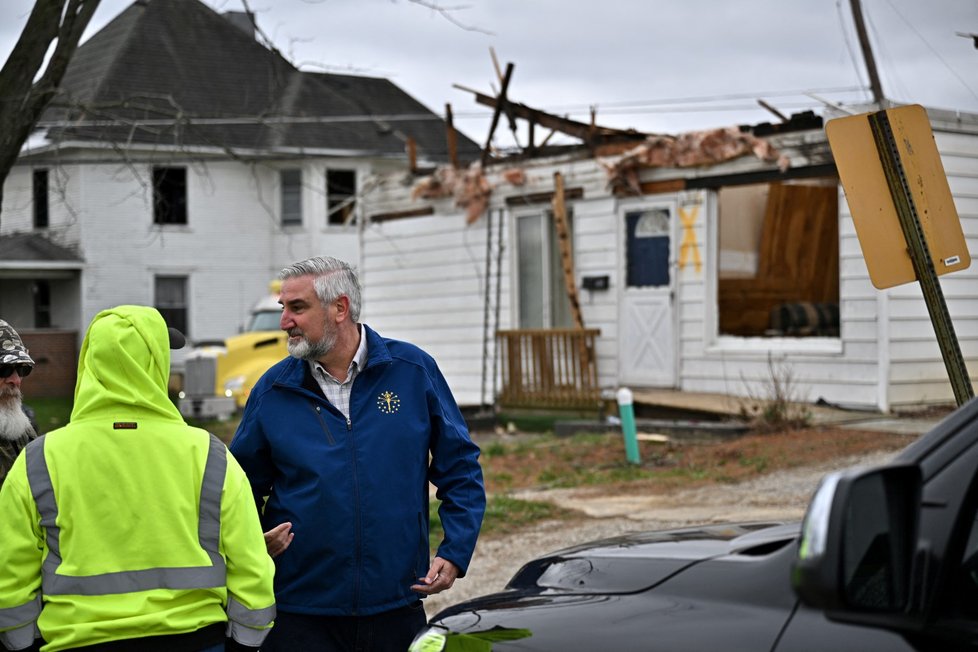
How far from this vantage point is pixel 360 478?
4.13m

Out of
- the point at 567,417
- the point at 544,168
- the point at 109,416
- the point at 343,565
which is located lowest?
the point at 567,417

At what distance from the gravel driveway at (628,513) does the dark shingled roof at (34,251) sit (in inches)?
894

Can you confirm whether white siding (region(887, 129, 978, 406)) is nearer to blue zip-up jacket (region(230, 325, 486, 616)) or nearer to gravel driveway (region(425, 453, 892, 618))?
gravel driveway (region(425, 453, 892, 618))

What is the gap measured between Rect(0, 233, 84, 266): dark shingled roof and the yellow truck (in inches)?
425

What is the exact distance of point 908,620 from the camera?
2199 mm

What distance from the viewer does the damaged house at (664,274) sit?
15039 millimetres

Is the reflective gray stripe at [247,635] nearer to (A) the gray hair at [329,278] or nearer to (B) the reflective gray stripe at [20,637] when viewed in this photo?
(B) the reflective gray stripe at [20,637]

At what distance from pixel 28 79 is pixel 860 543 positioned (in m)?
8.30

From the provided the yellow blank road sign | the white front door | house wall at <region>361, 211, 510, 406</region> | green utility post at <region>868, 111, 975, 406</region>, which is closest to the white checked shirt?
the yellow blank road sign

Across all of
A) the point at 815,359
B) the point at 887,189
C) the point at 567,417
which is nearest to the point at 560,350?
the point at 567,417

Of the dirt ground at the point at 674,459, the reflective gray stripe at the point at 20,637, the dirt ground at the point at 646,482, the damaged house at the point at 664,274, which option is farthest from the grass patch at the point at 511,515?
the reflective gray stripe at the point at 20,637

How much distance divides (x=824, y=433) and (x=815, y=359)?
230 cm

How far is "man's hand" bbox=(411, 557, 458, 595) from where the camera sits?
13.6ft

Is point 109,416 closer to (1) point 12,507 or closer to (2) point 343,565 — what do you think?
(1) point 12,507
